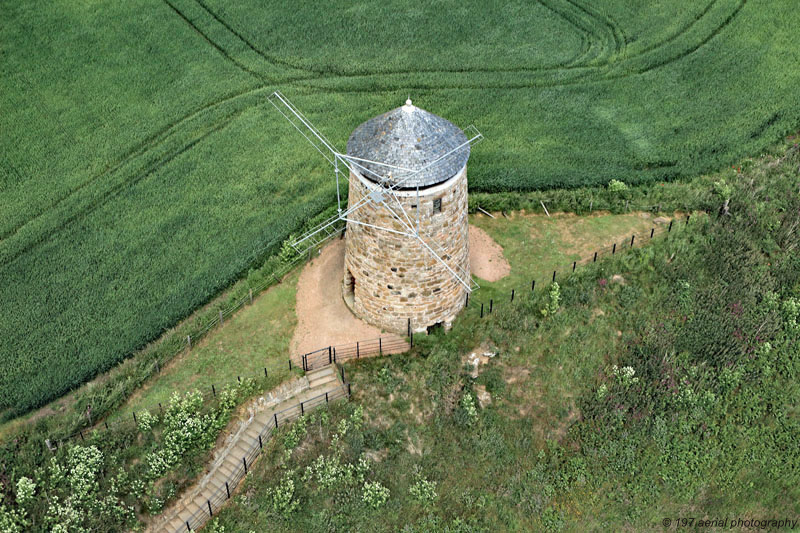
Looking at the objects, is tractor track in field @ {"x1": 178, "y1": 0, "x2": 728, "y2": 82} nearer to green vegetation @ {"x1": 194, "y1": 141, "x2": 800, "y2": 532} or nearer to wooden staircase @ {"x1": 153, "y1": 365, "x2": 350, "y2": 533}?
green vegetation @ {"x1": 194, "y1": 141, "x2": 800, "y2": 532}

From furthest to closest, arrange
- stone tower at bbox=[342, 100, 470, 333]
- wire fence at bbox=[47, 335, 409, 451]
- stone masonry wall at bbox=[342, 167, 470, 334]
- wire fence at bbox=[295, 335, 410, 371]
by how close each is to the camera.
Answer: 1. wire fence at bbox=[295, 335, 410, 371]
2. wire fence at bbox=[47, 335, 409, 451]
3. stone masonry wall at bbox=[342, 167, 470, 334]
4. stone tower at bbox=[342, 100, 470, 333]

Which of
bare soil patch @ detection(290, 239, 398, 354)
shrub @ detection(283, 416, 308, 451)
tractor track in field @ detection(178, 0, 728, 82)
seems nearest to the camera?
shrub @ detection(283, 416, 308, 451)

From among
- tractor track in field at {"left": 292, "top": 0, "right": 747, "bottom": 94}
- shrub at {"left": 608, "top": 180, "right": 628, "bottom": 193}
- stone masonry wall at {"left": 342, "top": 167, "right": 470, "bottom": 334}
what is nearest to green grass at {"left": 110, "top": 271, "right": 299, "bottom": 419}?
stone masonry wall at {"left": 342, "top": 167, "right": 470, "bottom": 334}

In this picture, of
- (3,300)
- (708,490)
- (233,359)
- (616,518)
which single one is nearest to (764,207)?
(708,490)

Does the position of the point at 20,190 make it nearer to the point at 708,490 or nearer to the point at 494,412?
A: the point at 494,412

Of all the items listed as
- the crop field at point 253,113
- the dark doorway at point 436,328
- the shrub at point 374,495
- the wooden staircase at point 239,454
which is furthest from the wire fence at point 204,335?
the shrub at point 374,495

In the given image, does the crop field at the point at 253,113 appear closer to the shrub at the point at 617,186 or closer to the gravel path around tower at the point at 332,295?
the shrub at the point at 617,186
